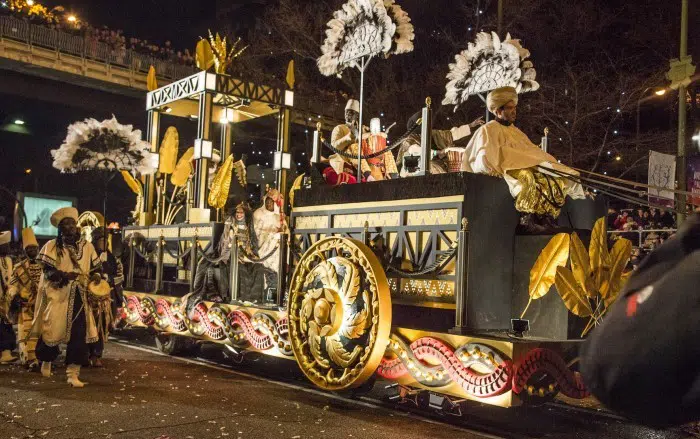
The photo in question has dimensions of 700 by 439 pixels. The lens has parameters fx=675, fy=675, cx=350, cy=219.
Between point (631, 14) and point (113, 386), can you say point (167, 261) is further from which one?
point (631, 14)

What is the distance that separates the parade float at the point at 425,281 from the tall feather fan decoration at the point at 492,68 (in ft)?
0.05

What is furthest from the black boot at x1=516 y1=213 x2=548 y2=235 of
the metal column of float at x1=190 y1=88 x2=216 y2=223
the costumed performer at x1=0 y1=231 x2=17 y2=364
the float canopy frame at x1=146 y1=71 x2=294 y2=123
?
the costumed performer at x1=0 y1=231 x2=17 y2=364

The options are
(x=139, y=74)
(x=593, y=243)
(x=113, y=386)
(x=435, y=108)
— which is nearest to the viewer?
(x=593, y=243)

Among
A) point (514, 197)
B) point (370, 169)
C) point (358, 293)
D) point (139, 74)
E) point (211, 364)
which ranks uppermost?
point (139, 74)

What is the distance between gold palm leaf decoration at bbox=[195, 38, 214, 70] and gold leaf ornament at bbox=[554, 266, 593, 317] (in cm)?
827

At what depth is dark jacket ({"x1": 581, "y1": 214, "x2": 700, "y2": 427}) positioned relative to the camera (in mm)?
1333

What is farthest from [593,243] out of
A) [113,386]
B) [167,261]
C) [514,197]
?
[167,261]

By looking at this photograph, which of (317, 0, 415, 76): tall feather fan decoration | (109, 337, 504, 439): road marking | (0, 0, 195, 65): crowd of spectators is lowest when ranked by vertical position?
(109, 337, 504, 439): road marking

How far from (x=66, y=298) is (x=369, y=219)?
12.8 feet

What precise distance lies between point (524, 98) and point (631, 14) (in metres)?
4.54

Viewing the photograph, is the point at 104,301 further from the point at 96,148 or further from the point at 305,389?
the point at 96,148

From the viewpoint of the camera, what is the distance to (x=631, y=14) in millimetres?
20609

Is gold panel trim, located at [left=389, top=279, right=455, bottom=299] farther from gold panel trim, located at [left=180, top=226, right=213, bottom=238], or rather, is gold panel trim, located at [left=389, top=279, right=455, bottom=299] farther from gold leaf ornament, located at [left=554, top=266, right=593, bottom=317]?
gold panel trim, located at [left=180, top=226, right=213, bottom=238]

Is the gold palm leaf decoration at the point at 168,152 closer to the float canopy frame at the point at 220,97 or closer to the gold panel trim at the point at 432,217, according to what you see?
the float canopy frame at the point at 220,97
